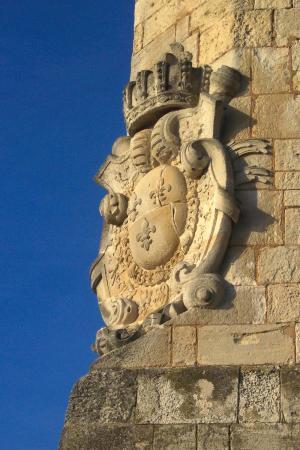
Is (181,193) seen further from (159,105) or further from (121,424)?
(121,424)

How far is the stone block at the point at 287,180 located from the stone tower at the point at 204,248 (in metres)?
0.01

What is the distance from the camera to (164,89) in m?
10.3

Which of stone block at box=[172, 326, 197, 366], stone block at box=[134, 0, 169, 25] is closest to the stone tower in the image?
stone block at box=[172, 326, 197, 366]

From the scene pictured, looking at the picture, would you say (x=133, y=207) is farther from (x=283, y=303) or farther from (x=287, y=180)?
(x=283, y=303)

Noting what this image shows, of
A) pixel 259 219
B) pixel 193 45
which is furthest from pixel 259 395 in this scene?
pixel 193 45

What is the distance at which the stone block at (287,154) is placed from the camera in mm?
9672

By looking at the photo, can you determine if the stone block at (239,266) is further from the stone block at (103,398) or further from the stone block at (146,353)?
the stone block at (103,398)

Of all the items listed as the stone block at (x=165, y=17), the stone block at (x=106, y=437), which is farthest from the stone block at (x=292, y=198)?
the stone block at (x=165, y=17)

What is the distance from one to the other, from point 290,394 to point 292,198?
63.6 inches

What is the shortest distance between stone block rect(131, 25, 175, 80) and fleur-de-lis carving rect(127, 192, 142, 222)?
4.60 feet

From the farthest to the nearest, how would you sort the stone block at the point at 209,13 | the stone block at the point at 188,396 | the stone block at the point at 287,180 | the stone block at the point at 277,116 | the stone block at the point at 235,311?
the stone block at the point at 209,13 < the stone block at the point at 277,116 < the stone block at the point at 287,180 < the stone block at the point at 235,311 < the stone block at the point at 188,396

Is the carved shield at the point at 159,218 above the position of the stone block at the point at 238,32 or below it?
below

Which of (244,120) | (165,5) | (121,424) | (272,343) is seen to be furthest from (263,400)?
(165,5)

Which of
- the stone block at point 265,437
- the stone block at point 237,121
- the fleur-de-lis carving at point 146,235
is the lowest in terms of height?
the stone block at point 265,437
